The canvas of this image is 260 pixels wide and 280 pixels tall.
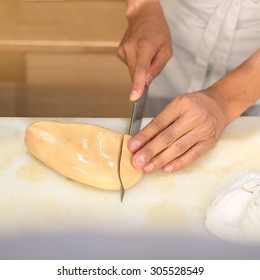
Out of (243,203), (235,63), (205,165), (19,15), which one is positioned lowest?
(243,203)

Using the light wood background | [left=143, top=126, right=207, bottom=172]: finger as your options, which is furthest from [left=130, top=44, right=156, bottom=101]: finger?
the light wood background

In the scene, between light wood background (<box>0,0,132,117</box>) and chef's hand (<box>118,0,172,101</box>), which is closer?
chef's hand (<box>118,0,172,101</box>)

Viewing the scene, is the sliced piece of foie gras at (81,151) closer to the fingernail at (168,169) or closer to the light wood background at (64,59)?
the fingernail at (168,169)

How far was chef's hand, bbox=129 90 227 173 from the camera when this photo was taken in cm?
92

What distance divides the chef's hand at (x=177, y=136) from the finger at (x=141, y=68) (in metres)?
0.07

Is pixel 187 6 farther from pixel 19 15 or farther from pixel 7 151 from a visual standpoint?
pixel 19 15

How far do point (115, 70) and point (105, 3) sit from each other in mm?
271

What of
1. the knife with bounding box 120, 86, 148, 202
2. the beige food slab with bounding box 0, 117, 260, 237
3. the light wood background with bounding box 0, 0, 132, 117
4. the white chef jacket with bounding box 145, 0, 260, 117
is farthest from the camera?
the light wood background with bounding box 0, 0, 132, 117

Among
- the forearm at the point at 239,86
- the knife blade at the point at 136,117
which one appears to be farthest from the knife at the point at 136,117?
the forearm at the point at 239,86

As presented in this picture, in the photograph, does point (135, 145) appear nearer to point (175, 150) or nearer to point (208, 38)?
point (175, 150)

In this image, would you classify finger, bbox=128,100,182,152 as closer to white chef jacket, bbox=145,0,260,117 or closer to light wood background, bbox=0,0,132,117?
white chef jacket, bbox=145,0,260,117

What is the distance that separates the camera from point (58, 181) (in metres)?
0.91

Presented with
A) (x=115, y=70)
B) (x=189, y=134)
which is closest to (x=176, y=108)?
(x=189, y=134)

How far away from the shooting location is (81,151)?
36.0 inches
